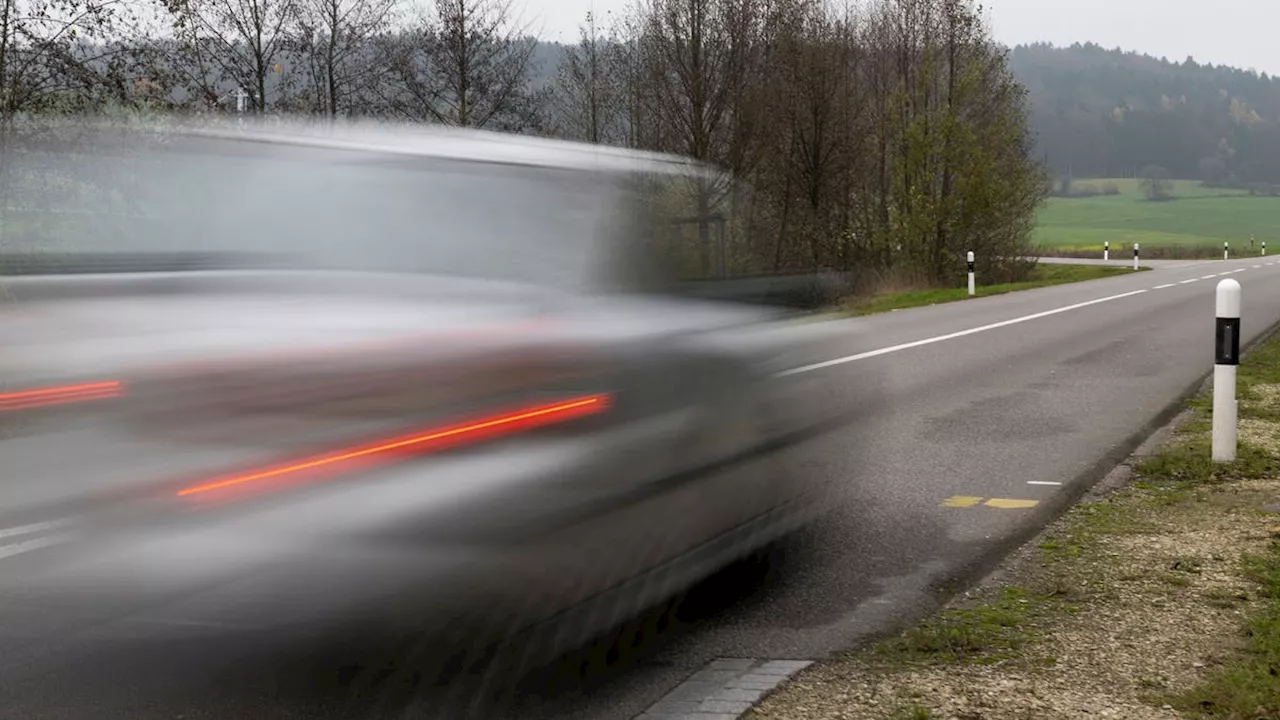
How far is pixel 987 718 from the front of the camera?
3746 mm

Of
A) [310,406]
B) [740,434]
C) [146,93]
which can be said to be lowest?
[740,434]

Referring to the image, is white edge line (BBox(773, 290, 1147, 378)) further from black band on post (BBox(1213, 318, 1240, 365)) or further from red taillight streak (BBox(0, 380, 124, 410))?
red taillight streak (BBox(0, 380, 124, 410))

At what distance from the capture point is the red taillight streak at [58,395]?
148 inches

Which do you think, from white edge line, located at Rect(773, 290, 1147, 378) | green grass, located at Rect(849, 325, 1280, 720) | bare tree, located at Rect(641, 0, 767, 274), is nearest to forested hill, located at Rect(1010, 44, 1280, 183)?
bare tree, located at Rect(641, 0, 767, 274)

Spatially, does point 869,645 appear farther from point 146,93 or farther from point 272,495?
point 146,93

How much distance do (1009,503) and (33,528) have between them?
16.0 ft

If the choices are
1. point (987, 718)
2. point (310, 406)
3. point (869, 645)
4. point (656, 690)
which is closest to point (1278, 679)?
point (987, 718)

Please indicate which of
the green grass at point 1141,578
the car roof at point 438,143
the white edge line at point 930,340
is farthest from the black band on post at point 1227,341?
the car roof at point 438,143

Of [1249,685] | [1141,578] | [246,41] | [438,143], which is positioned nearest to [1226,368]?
[1141,578]

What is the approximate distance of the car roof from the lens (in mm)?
4938

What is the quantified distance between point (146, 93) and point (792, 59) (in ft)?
75.3

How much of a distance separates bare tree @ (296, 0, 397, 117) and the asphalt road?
19262 millimetres

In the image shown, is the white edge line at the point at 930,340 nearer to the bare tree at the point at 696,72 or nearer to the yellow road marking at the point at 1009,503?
the yellow road marking at the point at 1009,503

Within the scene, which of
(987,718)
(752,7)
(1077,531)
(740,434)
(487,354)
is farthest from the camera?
(752,7)
